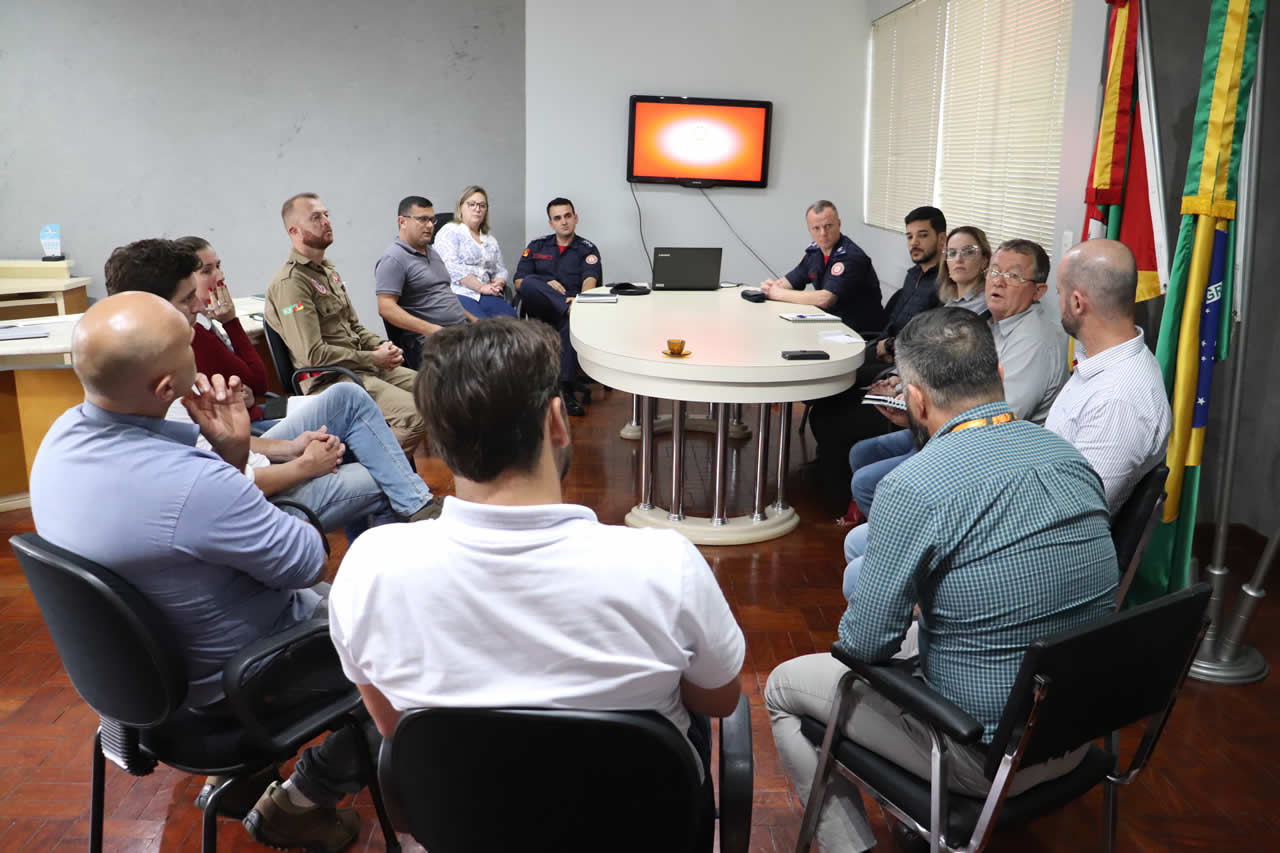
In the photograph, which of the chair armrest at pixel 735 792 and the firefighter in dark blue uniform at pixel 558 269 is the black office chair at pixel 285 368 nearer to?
the chair armrest at pixel 735 792

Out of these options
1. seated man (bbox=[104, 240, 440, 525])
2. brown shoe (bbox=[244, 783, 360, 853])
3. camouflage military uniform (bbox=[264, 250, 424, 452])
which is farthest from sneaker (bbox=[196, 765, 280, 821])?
camouflage military uniform (bbox=[264, 250, 424, 452])

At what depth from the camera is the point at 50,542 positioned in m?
1.63

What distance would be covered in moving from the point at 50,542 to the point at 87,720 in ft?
4.38

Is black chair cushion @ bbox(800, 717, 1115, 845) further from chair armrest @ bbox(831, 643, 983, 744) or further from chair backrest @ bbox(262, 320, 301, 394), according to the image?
chair backrest @ bbox(262, 320, 301, 394)

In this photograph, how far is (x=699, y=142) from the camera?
729cm

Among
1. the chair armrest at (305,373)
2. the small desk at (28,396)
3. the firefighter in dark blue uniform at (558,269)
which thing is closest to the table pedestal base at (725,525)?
the chair armrest at (305,373)

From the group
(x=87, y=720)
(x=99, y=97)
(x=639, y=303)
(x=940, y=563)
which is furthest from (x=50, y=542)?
(x=99, y=97)

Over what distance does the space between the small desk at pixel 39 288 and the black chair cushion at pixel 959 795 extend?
7.33 m

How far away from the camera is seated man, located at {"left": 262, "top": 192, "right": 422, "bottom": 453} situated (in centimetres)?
376

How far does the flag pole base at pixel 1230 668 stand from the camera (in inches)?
115

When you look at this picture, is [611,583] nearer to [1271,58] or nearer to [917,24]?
[1271,58]

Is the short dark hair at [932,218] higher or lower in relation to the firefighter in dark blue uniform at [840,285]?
higher

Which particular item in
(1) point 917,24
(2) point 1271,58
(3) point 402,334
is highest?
(1) point 917,24

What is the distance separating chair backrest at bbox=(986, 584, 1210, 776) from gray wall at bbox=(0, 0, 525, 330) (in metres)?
7.08
